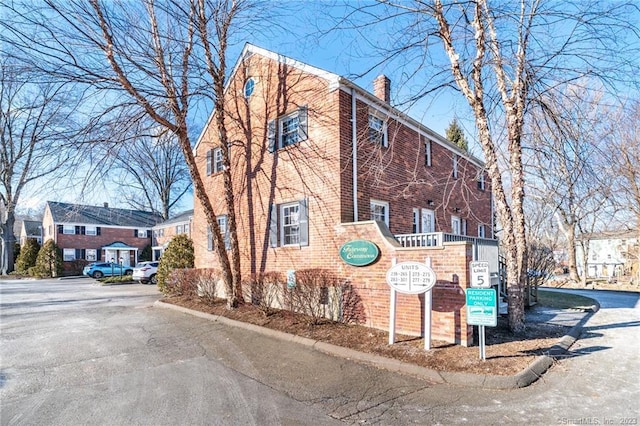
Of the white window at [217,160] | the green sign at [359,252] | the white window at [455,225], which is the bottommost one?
the green sign at [359,252]

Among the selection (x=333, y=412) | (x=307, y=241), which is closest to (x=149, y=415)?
(x=333, y=412)

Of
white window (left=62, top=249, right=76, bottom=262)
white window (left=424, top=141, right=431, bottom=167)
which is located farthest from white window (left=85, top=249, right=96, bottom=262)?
white window (left=424, top=141, right=431, bottom=167)

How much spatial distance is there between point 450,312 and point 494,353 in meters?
1.01

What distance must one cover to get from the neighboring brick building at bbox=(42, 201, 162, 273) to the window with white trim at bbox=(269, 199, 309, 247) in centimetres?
3107

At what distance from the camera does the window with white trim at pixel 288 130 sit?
1080 cm

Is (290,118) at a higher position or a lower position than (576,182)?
higher

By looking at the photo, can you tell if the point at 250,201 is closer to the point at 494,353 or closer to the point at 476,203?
the point at 494,353

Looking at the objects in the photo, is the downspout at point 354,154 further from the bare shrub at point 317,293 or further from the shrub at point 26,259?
the shrub at point 26,259

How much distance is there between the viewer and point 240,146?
1305cm

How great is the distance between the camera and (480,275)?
6.06m

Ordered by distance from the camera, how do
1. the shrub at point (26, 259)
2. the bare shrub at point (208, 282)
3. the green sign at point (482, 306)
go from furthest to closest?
the shrub at point (26, 259), the bare shrub at point (208, 282), the green sign at point (482, 306)

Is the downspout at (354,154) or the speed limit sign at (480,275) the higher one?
the downspout at (354,154)

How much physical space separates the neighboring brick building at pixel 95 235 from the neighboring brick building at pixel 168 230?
106 inches

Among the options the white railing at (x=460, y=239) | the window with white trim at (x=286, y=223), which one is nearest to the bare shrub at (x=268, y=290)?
the window with white trim at (x=286, y=223)
